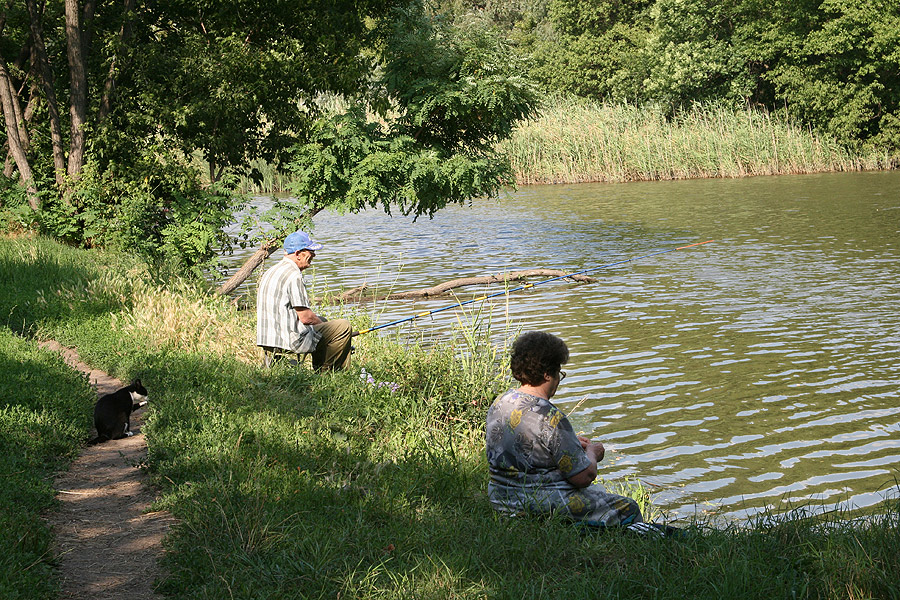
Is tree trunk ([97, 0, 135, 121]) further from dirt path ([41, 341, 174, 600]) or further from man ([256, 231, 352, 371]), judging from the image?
dirt path ([41, 341, 174, 600])

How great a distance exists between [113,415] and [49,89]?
9897 mm

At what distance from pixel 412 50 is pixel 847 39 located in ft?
111

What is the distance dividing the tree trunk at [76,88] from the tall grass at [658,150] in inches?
966

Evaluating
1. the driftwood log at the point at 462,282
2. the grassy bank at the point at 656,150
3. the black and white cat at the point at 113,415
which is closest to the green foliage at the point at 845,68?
the grassy bank at the point at 656,150

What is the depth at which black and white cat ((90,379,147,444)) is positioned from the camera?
A: 6621 mm

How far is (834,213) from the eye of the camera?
2475 cm

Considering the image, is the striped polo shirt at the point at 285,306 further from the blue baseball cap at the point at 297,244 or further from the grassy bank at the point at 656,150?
the grassy bank at the point at 656,150

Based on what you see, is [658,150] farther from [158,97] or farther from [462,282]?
[158,97]

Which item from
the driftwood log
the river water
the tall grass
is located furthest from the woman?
the tall grass

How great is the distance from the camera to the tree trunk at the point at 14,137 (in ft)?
46.7

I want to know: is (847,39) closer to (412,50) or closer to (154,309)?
(412,50)

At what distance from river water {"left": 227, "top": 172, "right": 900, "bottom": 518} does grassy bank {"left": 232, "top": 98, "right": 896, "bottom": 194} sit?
849cm

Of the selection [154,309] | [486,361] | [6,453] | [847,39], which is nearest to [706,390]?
[486,361]

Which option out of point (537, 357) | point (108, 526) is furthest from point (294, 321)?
point (537, 357)
